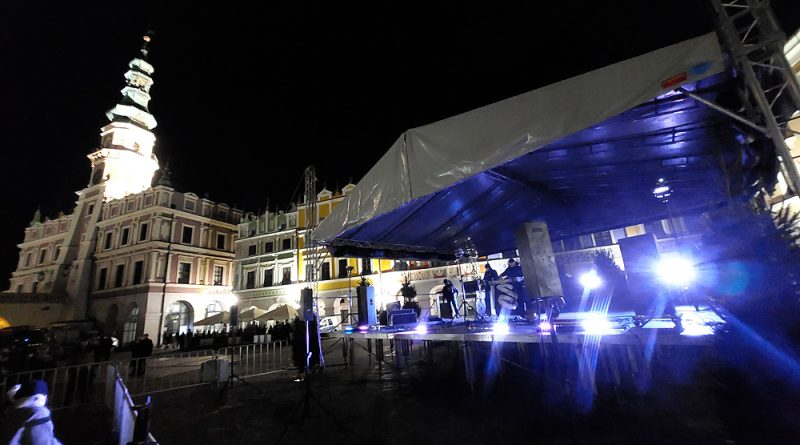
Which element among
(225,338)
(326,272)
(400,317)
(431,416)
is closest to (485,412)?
(431,416)

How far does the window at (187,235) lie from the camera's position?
3385 cm

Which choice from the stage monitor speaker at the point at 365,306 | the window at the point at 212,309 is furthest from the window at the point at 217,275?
the stage monitor speaker at the point at 365,306

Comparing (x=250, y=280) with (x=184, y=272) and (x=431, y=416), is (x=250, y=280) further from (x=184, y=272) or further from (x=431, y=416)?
(x=431, y=416)

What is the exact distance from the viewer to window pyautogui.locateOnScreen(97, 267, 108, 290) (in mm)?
34291

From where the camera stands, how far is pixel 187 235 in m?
34.3

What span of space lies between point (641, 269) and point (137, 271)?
135 feet

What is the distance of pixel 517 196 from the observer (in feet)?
24.4

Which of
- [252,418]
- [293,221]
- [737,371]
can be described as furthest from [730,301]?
[293,221]

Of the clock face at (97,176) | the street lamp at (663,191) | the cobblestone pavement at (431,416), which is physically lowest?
the cobblestone pavement at (431,416)

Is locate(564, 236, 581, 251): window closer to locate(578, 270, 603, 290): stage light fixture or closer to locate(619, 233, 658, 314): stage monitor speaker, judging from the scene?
locate(578, 270, 603, 290): stage light fixture

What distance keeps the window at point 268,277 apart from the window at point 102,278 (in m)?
18.4

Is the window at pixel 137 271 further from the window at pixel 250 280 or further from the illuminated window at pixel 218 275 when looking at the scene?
the window at pixel 250 280

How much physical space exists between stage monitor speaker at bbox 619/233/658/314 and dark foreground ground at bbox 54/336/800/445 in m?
1.09

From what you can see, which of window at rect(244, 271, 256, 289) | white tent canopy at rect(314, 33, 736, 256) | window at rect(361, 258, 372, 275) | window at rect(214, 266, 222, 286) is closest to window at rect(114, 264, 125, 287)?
window at rect(214, 266, 222, 286)
